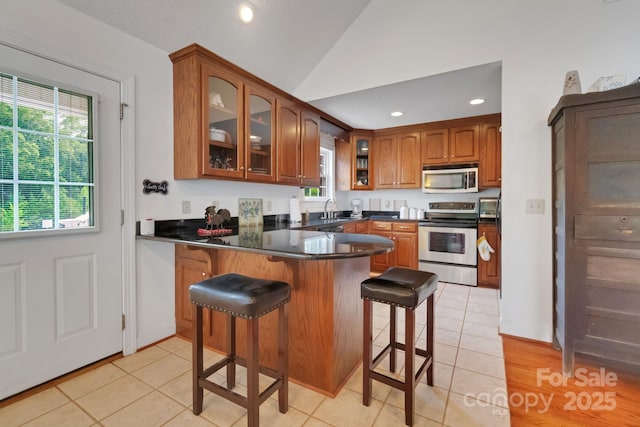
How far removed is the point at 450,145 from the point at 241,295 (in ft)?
12.7

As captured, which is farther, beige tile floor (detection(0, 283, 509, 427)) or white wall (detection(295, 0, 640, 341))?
white wall (detection(295, 0, 640, 341))

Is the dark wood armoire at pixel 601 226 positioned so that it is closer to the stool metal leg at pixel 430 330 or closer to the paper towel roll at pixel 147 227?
the stool metal leg at pixel 430 330

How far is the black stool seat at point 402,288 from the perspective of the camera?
Answer: 1.39 metres

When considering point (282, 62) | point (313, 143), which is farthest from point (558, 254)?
point (282, 62)

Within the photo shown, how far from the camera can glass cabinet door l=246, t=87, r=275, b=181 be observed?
103 inches

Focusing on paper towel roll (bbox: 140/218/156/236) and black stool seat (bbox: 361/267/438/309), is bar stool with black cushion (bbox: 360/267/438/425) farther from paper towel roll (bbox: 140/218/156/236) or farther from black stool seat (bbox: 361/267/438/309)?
paper towel roll (bbox: 140/218/156/236)

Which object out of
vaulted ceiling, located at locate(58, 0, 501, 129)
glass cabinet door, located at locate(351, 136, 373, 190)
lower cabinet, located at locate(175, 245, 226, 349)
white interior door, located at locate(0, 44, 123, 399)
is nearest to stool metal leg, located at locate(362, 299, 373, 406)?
lower cabinet, located at locate(175, 245, 226, 349)

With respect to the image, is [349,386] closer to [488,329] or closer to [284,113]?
[488,329]

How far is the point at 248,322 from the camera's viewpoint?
1278mm

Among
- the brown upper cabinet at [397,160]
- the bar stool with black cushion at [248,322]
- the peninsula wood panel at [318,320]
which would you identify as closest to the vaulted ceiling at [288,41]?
the brown upper cabinet at [397,160]

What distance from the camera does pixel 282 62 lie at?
2.82 meters

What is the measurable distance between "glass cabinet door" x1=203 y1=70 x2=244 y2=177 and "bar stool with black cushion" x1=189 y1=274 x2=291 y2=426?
3.73 feet

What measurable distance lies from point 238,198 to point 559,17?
10.0 ft

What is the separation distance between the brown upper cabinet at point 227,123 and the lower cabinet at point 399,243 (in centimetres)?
180
